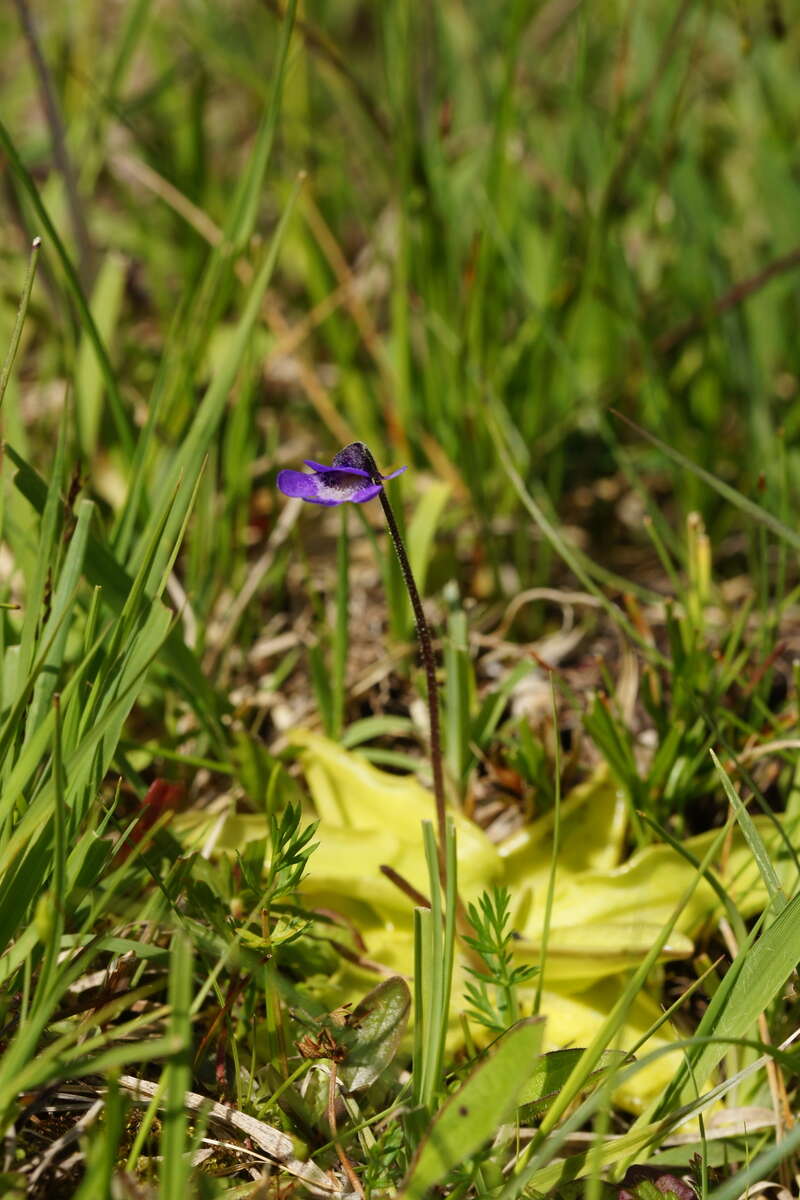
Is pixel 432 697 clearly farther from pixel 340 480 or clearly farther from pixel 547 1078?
pixel 547 1078

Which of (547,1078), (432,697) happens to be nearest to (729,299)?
(432,697)

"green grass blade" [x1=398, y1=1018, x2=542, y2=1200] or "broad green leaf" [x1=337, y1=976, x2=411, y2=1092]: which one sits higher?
"broad green leaf" [x1=337, y1=976, x2=411, y2=1092]

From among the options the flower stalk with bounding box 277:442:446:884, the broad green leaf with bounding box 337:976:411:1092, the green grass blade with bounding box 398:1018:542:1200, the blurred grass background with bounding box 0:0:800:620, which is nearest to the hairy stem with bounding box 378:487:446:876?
the flower stalk with bounding box 277:442:446:884

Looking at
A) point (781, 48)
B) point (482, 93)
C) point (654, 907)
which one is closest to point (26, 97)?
point (482, 93)

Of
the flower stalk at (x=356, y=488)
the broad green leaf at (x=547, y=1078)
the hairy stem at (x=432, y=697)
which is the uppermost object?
the flower stalk at (x=356, y=488)

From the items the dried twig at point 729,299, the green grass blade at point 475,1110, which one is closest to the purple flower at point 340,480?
the green grass blade at point 475,1110

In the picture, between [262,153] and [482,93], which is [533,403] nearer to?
[262,153]

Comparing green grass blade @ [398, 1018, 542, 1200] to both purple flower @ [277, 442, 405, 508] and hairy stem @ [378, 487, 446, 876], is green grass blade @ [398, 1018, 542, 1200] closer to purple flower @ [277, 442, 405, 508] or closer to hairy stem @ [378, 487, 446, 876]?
hairy stem @ [378, 487, 446, 876]

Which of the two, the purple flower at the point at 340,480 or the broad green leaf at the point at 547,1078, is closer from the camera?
the purple flower at the point at 340,480

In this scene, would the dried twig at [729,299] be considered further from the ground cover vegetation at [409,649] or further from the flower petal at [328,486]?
the flower petal at [328,486]
